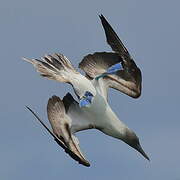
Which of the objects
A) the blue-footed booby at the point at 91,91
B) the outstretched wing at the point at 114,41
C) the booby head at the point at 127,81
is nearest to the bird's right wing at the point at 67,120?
the blue-footed booby at the point at 91,91

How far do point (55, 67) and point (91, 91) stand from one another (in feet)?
8.47

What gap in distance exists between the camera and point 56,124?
37938 mm

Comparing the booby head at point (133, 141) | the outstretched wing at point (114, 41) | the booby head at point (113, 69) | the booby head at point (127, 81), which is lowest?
the booby head at point (133, 141)

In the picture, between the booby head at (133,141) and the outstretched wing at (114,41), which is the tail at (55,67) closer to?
the outstretched wing at (114,41)

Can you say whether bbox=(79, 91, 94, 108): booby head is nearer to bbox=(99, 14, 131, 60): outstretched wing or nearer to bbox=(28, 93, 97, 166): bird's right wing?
bbox=(28, 93, 97, 166): bird's right wing

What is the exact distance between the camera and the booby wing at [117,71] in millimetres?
38250

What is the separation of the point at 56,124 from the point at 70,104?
950mm

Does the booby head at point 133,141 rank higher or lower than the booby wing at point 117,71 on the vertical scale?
lower

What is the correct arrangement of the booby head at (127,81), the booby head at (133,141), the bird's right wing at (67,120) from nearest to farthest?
the bird's right wing at (67,120)
the booby head at (133,141)
the booby head at (127,81)

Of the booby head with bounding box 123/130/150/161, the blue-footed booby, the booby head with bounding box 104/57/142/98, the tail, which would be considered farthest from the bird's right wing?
the booby head with bounding box 104/57/142/98

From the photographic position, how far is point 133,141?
38.3 m

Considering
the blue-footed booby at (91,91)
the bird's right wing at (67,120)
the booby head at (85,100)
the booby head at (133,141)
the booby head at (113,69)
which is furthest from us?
the booby head at (113,69)

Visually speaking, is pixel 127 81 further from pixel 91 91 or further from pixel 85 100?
pixel 85 100

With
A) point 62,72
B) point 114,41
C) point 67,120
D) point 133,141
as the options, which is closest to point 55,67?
point 62,72
